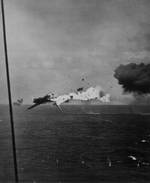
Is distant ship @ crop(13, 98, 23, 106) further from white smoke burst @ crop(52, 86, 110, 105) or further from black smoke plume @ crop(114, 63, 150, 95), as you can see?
black smoke plume @ crop(114, 63, 150, 95)

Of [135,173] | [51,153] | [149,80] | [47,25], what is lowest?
[135,173]

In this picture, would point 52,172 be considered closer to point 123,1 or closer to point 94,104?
point 94,104

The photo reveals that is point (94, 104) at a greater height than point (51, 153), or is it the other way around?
point (94, 104)

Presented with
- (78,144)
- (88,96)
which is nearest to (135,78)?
(88,96)

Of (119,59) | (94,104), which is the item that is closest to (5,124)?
(94,104)

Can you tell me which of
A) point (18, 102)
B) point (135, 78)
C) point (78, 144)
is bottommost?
point (78, 144)

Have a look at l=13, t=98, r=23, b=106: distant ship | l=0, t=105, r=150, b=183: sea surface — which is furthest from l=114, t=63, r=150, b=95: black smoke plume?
l=13, t=98, r=23, b=106: distant ship

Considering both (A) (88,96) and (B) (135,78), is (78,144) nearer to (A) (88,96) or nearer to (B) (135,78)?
(A) (88,96)

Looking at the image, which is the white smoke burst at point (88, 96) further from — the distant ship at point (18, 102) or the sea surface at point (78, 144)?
the distant ship at point (18, 102)

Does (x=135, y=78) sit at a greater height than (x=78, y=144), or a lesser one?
greater
